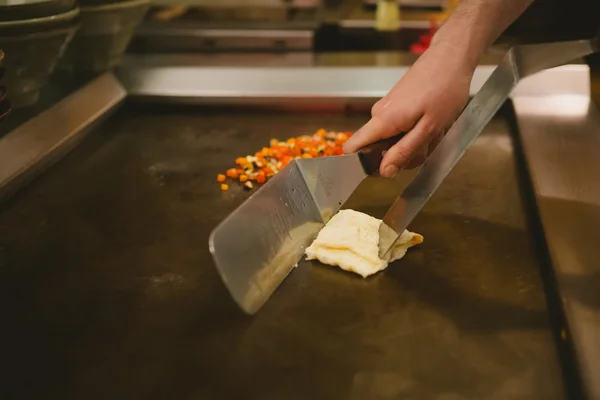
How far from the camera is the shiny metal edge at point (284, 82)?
1.33m

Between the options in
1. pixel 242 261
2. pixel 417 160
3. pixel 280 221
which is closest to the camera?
pixel 242 261

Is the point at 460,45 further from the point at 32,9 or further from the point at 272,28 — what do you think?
the point at 272,28

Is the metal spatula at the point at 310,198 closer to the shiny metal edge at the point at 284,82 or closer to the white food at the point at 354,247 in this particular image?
the white food at the point at 354,247

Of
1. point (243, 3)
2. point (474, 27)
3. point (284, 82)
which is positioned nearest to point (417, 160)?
point (474, 27)

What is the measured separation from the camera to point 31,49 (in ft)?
3.61

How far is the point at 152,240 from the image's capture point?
92cm

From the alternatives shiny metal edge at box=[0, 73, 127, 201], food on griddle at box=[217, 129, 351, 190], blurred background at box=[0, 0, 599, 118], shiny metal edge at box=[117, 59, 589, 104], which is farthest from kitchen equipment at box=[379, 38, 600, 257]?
blurred background at box=[0, 0, 599, 118]

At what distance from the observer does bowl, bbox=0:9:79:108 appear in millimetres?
1062

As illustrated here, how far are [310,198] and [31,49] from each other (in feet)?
1.93

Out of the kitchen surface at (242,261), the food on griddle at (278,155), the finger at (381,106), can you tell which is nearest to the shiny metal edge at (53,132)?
the kitchen surface at (242,261)

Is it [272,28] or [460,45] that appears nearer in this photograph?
[460,45]

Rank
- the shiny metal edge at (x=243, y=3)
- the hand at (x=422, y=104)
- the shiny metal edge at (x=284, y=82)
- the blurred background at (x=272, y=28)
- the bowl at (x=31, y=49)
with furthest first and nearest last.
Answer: the shiny metal edge at (x=243, y=3)
the blurred background at (x=272, y=28)
the shiny metal edge at (x=284, y=82)
the bowl at (x=31, y=49)
the hand at (x=422, y=104)

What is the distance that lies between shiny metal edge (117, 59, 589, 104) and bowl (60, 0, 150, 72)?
5cm

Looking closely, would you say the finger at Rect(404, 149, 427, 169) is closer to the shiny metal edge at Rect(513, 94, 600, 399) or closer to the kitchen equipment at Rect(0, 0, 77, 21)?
the shiny metal edge at Rect(513, 94, 600, 399)
